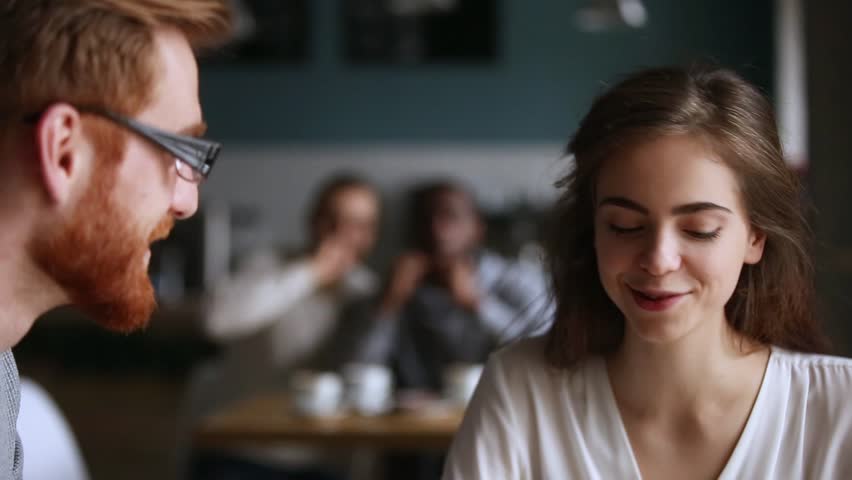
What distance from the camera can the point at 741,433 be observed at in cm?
140

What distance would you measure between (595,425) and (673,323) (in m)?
0.21

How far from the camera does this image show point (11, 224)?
1106 millimetres

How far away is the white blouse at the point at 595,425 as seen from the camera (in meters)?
1.37

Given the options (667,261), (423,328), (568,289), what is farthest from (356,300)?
(667,261)

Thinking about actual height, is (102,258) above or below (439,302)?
above

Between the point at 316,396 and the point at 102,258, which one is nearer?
the point at 102,258

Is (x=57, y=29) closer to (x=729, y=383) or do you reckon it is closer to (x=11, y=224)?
(x=11, y=224)

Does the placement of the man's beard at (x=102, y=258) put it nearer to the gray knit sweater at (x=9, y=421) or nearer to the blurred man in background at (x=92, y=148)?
the blurred man in background at (x=92, y=148)

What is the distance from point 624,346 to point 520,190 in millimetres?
4149

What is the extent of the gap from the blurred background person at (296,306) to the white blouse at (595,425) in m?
2.04

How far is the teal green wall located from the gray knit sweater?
4.60 metres

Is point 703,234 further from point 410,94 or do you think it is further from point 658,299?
point 410,94

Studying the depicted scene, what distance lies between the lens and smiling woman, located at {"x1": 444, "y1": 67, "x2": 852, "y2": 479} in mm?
1315

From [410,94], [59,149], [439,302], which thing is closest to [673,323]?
[59,149]
